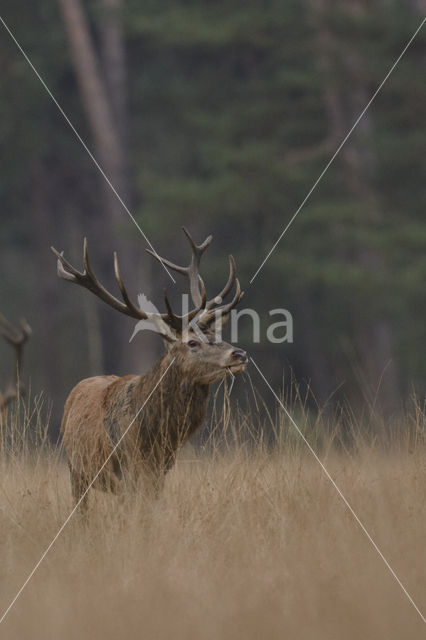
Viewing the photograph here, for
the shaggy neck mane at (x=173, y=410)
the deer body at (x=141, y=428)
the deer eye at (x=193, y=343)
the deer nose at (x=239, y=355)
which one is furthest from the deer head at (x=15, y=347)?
the deer nose at (x=239, y=355)

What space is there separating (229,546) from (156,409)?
1.41 metres

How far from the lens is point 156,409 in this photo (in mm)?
5898

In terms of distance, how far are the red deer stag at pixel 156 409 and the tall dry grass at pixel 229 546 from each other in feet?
0.49

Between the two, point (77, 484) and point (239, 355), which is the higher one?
point (239, 355)

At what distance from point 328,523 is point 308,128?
11.7 m

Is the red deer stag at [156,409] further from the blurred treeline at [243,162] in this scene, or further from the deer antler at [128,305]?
the blurred treeline at [243,162]

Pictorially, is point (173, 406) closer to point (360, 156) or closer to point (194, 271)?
point (194, 271)

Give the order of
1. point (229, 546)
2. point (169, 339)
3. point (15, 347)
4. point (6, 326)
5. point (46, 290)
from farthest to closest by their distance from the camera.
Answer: point (46, 290) < point (169, 339) < point (15, 347) < point (6, 326) < point (229, 546)

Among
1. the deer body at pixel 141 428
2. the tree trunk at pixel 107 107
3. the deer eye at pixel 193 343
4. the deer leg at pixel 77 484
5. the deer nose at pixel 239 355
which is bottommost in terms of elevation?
the deer leg at pixel 77 484

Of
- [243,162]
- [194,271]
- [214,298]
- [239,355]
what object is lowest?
[239,355]

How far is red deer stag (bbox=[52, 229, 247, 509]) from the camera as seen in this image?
5.73 meters

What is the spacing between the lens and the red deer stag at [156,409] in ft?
18.8

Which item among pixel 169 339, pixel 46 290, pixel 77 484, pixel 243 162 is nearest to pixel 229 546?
pixel 77 484

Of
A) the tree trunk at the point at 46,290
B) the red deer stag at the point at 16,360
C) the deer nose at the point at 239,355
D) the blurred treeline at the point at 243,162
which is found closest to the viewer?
the red deer stag at the point at 16,360
